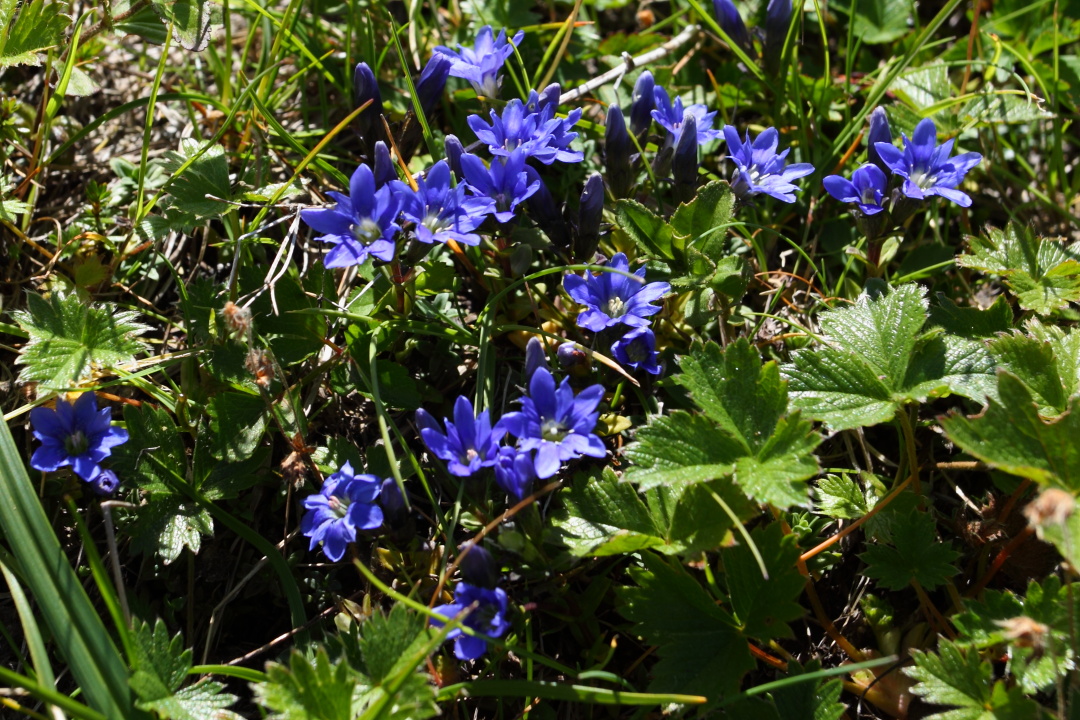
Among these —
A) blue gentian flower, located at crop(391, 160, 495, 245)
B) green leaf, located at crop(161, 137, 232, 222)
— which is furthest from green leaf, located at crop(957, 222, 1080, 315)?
green leaf, located at crop(161, 137, 232, 222)

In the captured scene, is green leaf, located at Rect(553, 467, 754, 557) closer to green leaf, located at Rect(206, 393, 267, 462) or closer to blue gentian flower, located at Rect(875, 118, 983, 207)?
green leaf, located at Rect(206, 393, 267, 462)

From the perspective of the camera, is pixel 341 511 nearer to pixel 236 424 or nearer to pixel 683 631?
pixel 236 424

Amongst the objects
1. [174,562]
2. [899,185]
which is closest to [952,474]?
[899,185]

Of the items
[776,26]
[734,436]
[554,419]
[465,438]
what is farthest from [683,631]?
[776,26]

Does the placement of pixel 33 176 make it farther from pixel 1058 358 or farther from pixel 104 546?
pixel 1058 358

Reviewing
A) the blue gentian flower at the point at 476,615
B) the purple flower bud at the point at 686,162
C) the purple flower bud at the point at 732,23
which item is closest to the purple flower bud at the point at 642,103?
the purple flower bud at the point at 686,162
